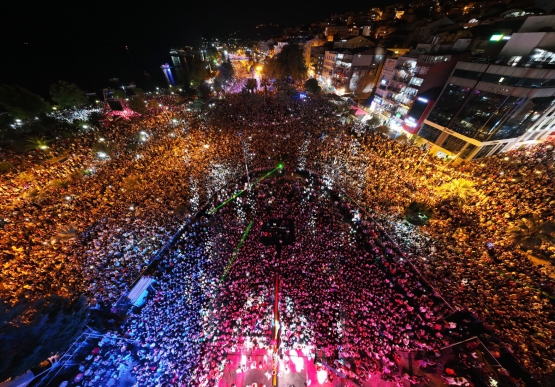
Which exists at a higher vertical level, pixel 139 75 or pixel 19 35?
pixel 139 75

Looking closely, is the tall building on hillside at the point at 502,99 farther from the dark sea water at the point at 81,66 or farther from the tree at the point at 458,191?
the dark sea water at the point at 81,66

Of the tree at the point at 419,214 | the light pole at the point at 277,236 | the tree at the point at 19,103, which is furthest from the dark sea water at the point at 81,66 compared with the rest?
the tree at the point at 419,214

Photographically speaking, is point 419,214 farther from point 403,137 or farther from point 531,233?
point 403,137

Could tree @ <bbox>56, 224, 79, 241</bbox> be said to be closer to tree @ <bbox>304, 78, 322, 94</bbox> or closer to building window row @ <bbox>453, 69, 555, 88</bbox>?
building window row @ <bbox>453, 69, 555, 88</bbox>

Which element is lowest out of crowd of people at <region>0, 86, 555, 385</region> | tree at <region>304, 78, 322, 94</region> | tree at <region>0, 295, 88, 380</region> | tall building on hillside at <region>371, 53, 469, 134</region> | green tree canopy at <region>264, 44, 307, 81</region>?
tree at <region>0, 295, 88, 380</region>

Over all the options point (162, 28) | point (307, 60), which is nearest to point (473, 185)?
point (307, 60)

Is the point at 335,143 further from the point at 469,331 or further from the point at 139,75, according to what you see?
the point at 139,75

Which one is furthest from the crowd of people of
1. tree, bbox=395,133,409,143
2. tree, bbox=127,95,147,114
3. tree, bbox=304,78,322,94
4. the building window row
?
tree, bbox=304,78,322,94
